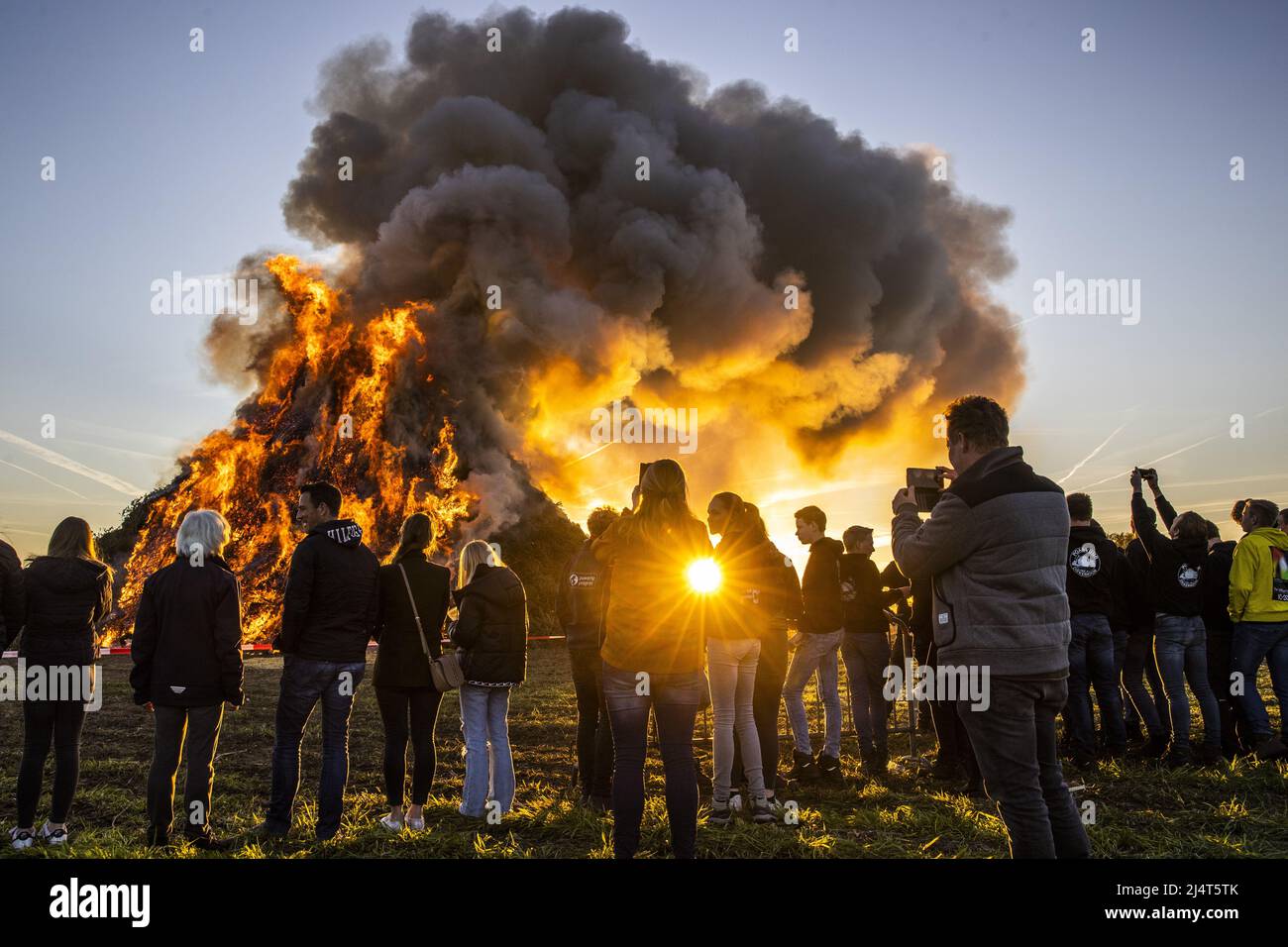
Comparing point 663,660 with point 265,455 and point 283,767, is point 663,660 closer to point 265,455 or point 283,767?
point 283,767

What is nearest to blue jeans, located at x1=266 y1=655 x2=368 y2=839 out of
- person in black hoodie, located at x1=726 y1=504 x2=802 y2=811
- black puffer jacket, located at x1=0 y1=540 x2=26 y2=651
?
black puffer jacket, located at x1=0 y1=540 x2=26 y2=651

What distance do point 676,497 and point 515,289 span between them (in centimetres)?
2392

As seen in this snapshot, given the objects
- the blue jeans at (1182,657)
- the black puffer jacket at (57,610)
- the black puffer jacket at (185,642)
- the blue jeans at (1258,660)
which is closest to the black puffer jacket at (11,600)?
the black puffer jacket at (57,610)

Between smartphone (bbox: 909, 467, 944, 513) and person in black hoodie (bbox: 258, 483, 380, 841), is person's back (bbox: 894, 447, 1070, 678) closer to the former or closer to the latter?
smartphone (bbox: 909, 467, 944, 513)

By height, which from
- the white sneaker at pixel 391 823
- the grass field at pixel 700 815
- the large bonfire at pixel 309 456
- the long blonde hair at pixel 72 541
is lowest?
the grass field at pixel 700 815

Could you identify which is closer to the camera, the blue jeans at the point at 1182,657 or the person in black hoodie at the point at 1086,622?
the person in black hoodie at the point at 1086,622

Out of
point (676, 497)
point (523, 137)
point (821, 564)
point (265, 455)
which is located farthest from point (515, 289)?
point (676, 497)

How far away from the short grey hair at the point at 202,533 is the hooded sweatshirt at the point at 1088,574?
265 inches

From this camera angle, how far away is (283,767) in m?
5.35

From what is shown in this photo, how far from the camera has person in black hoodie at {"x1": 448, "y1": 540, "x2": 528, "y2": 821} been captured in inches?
233

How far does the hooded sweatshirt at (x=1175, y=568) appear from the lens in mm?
7574

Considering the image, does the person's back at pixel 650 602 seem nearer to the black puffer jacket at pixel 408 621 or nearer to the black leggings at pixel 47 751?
the black puffer jacket at pixel 408 621

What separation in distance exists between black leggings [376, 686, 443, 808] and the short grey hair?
1437 mm

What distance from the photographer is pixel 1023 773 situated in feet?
11.6
